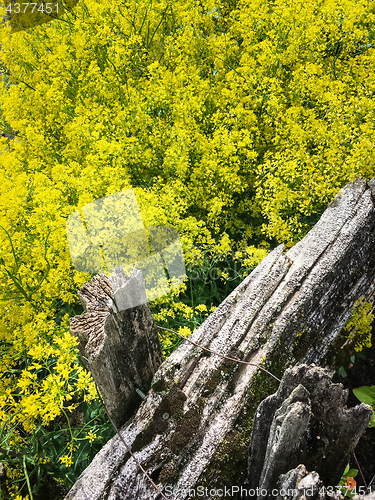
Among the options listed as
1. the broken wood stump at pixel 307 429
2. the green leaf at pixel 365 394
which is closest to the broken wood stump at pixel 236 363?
the broken wood stump at pixel 307 429

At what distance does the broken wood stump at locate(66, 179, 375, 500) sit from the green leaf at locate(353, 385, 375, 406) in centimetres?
71

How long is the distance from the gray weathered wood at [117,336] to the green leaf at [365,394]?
5.61 ft

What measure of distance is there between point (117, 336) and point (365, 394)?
79.4 inches

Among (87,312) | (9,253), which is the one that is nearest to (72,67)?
(9,253)

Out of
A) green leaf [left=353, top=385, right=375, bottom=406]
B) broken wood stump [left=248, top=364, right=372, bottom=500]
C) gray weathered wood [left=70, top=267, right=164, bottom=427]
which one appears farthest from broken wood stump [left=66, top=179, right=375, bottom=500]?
green leaf [left=353, top=385, right=375, bottom=406]

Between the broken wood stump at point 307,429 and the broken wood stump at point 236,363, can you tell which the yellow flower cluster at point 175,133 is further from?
the broken wood stump at point 307,429

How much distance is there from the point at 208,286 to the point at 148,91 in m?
1.58

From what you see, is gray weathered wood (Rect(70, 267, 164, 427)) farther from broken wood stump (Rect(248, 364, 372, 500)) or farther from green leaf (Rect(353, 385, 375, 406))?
green leaf (Rect(353, 385, 375, 406))

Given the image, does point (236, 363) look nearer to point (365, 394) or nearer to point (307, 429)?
point (307, 429)

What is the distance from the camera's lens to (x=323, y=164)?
2.31 m

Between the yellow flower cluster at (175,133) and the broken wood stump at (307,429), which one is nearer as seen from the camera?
the broken wood stump at (307,429)

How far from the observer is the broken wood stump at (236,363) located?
145 cm

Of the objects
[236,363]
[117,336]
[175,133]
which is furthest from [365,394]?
[175,133]

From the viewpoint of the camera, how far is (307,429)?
1.34 m
